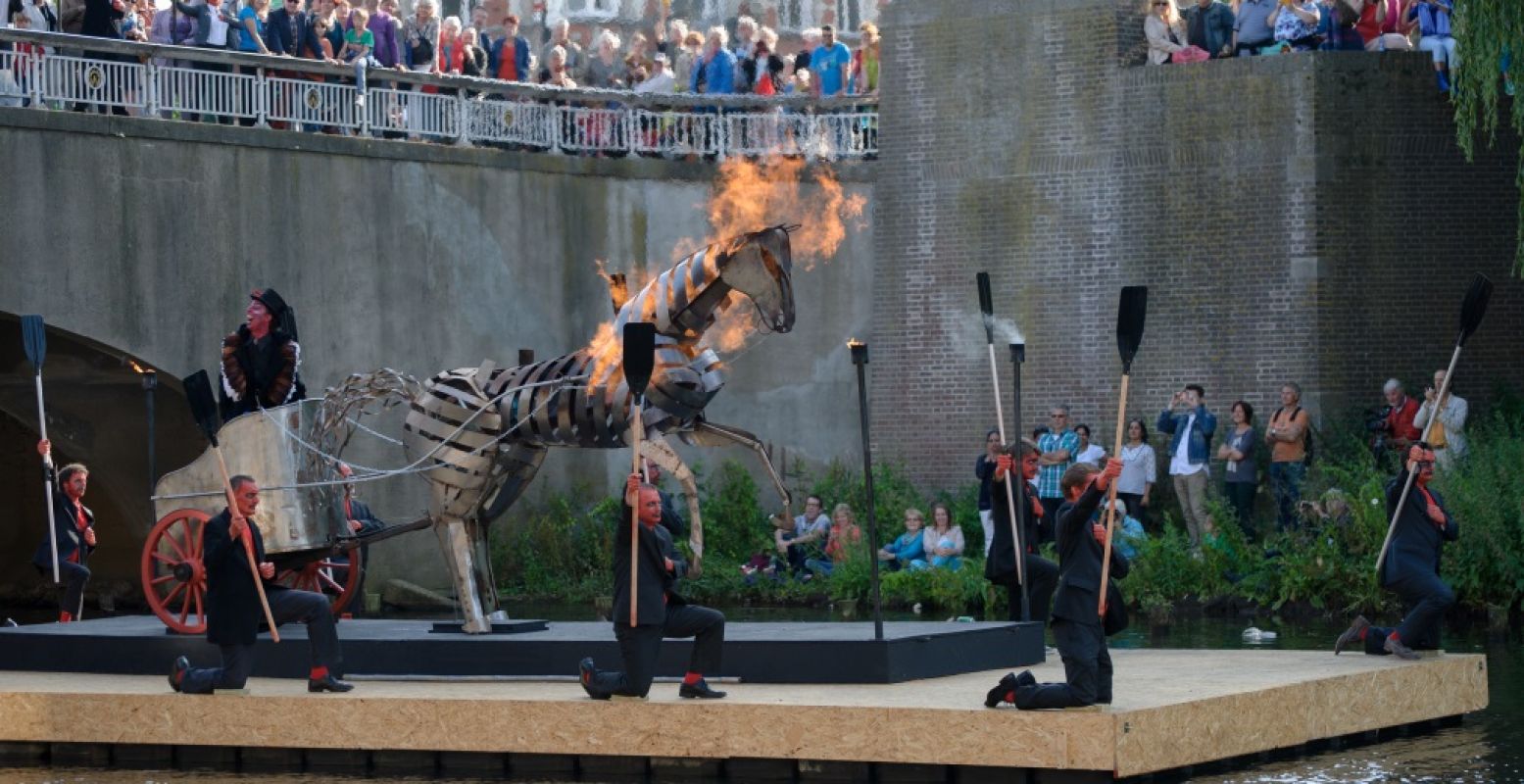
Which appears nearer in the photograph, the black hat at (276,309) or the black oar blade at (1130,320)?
the black oar blade at (1130,320)

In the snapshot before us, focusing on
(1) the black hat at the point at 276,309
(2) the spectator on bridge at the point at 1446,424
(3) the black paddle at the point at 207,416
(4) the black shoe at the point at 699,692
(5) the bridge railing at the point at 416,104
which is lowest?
(4) the black shoe at the point at 699,692

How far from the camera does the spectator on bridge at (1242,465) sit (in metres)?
26.5

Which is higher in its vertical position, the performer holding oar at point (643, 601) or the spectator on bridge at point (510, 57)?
the spectator on bridge at point (510, 57)

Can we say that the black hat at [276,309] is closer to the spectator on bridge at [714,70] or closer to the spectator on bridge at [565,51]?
the spectator on bridge at [565,51]

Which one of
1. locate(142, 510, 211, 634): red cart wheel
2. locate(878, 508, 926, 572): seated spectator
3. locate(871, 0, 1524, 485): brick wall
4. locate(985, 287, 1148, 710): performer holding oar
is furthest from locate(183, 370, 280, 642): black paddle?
locate(871, 0, 1524, 485): brick wall

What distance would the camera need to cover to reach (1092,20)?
2900 cm

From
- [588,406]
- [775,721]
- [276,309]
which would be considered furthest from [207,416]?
[775,721]

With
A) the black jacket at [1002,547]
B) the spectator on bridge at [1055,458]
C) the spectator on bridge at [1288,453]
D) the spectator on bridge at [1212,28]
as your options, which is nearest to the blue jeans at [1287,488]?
Result: the spectator on bridge at [1288,453]

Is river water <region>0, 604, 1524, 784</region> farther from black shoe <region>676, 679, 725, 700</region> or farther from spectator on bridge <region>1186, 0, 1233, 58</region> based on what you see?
spectator on bridge <region>1186, 0, 1233, 58</region>

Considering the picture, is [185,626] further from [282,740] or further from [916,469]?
[916,469]

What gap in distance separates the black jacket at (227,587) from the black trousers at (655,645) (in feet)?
8.23

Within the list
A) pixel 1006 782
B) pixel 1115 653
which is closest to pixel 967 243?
pixel 1115 653

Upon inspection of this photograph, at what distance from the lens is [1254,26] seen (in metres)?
28.1

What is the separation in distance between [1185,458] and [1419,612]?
9290 mm
